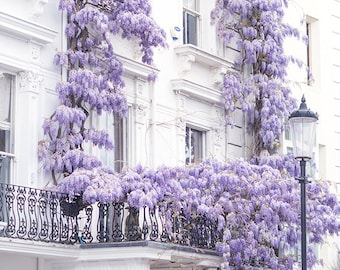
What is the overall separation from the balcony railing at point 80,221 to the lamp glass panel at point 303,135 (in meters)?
3.02

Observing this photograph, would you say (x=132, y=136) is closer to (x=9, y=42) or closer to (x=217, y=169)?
(x=217, y=169)

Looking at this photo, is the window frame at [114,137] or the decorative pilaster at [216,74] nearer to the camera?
the window frame at [114,137]

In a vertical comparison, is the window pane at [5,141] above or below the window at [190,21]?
below

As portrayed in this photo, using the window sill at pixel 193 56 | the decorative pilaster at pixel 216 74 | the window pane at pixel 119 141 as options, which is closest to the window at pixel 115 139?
the window pane at pixel 119 141

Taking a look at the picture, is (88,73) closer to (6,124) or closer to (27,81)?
(27,81)

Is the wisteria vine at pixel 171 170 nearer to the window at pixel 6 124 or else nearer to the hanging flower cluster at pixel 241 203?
the hanging flower cluster at pixel 241 203

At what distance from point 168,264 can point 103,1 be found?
484 centimetres

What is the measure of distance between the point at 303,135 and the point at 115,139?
543 centimetres

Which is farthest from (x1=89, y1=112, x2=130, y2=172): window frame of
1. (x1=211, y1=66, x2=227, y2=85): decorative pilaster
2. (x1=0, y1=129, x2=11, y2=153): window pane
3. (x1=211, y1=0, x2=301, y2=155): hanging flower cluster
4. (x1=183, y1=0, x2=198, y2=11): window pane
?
(x1=183, y1=0, x2=198, y2=11): window pane

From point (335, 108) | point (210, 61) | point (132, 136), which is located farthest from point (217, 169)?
point (335, 108)

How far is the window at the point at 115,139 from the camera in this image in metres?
22.4

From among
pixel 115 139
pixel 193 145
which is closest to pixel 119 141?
pixel 115 139

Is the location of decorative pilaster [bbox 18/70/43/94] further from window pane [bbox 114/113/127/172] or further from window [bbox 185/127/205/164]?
window [bbox 185/127/205/164]

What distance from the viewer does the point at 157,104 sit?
23.8 metres
